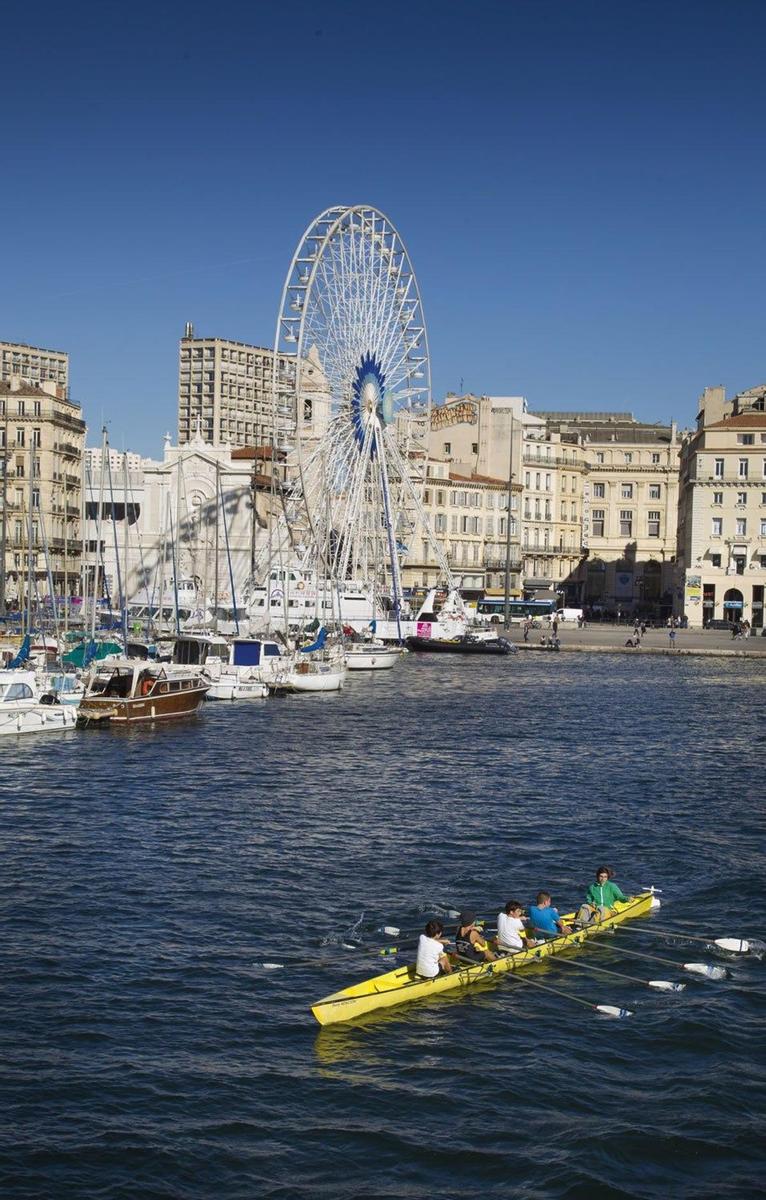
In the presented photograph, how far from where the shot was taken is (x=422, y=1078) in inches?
950

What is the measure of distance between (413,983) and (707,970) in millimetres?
6426

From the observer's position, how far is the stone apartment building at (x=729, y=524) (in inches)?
5344

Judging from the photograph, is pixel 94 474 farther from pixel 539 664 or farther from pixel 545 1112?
pixel 545 1112

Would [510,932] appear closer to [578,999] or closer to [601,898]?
[578,999]

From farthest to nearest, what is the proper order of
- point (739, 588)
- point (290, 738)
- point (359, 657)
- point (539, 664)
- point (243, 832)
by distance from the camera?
point (739, 588)
point (539, 664)
point (359, 657)
point (290, 738)
point (243, 832)

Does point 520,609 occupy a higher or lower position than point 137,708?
higher

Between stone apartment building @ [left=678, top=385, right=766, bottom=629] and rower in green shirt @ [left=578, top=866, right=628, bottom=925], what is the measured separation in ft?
349

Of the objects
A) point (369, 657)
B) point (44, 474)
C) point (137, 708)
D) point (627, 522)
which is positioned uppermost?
point (44, 474)

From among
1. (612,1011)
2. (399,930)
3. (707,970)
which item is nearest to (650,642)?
(399,930)

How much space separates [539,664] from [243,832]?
217 feet

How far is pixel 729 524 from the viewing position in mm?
136625

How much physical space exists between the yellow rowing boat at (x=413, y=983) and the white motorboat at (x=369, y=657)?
6436cm

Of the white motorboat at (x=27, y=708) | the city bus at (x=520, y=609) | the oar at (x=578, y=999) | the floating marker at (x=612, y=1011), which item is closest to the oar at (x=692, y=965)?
the oar at (x=578, y=999)

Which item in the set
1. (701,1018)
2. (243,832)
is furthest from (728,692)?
(701,1018)
